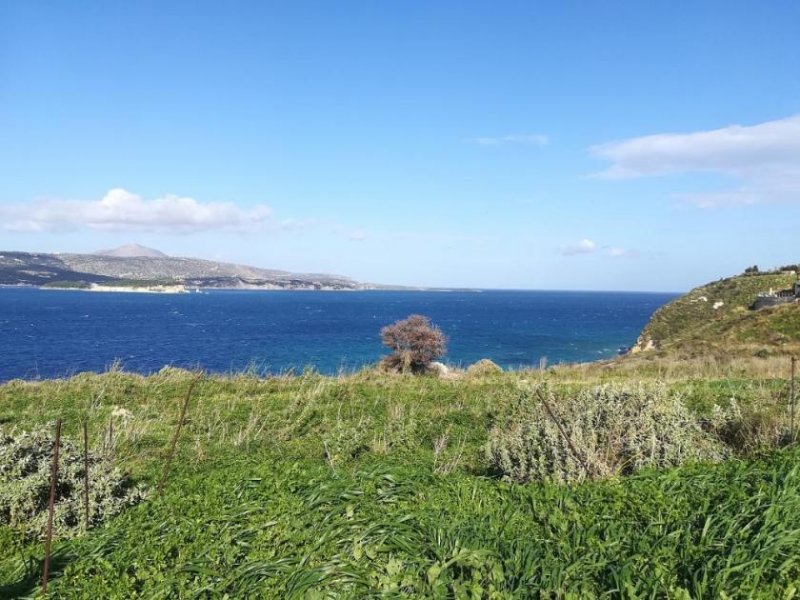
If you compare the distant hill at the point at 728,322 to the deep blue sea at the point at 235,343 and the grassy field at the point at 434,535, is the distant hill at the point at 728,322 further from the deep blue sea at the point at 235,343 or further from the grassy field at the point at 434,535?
the grassy field at the point at 434,535

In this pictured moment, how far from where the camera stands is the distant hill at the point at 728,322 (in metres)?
33.6

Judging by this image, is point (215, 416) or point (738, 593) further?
point (215, 416)

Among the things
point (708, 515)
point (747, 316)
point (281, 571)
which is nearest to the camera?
point (281, 571)

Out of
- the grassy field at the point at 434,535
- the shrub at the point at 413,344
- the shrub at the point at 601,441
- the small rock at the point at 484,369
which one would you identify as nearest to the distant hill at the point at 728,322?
the small rock at the point at 484,369

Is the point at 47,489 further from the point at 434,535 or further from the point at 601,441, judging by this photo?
the point at 601,441

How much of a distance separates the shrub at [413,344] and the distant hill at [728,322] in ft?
49.6

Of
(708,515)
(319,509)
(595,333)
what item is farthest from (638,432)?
(595,333)

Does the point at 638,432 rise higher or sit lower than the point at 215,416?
higher

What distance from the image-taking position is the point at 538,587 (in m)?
4.18

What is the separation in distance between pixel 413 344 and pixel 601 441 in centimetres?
2024

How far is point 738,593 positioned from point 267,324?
94.5m

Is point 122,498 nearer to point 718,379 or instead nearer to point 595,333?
point 718,379

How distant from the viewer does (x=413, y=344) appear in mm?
27953

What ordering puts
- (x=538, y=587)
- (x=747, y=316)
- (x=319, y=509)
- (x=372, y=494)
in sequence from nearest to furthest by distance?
(x=538, y=587), (x=319, y=509), (x=372, y=494), (x=747, y=316)
